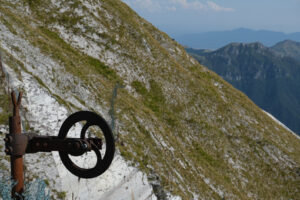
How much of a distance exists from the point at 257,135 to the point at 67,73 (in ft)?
88.6

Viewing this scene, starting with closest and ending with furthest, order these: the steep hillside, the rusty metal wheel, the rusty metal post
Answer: the rusty metal wheel, the rusty metal post, the steep hillside

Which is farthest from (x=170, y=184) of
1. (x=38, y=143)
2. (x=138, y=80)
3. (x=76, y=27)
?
(x=76, y=27)

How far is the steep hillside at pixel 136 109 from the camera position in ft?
46.4

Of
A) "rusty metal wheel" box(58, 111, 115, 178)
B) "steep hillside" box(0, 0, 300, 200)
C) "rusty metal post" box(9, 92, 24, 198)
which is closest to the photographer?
"rusty metal wheel" box(58, 111, 115, 178)

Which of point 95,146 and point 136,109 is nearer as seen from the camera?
point 95,146

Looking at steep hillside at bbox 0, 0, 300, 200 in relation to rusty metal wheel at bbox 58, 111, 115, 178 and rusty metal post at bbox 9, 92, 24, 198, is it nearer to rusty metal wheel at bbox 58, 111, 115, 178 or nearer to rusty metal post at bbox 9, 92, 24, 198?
rusty metal post at bbox 9, 92, 24, 198

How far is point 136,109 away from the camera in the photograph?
22578mm

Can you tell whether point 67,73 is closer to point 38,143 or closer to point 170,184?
point 170,184

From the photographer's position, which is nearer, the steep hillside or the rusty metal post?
the rusty metal post

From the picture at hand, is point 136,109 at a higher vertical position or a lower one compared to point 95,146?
higher

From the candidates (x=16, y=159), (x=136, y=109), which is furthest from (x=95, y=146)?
(x=136, y=109)

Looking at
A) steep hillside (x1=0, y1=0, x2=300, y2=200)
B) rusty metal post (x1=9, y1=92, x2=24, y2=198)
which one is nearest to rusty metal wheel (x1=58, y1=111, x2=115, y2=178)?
rusty metal post (x1=9, y1=92, x2=24, y2=198)

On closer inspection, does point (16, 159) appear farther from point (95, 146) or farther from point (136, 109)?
point (136, 109)

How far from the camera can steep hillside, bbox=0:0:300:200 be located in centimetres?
1413
